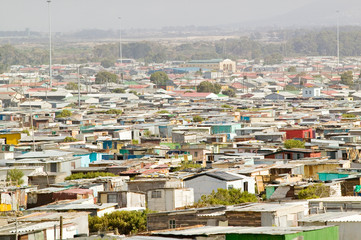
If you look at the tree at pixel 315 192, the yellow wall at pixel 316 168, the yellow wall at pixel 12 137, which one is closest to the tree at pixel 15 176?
the yellow wall at pixel 316 168

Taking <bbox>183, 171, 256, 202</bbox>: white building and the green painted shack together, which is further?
<bbox>183, 171, 256, 202</bbox>: white building

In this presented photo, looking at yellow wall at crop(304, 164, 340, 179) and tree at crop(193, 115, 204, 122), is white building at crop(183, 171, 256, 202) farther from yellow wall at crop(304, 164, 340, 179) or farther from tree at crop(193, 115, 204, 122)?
tree at crop(193, 115, 204, 122)

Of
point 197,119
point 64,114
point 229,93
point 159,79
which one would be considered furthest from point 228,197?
point 159,79

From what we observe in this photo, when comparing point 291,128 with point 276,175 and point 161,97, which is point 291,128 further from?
point 161,97

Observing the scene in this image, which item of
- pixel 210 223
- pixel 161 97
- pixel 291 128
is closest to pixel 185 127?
pixel 291 128

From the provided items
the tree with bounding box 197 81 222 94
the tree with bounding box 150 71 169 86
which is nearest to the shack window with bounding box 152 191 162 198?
the tree with bounding box 197 81 222 94

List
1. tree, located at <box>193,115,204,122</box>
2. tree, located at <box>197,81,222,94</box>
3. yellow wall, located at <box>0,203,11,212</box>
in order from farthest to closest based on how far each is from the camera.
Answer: tree, located at <box>197,81,222,94</box>, tree, located at <box>193,115,204,122</box>, yellow wall, located at <box>0,203,11,212</box>
